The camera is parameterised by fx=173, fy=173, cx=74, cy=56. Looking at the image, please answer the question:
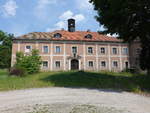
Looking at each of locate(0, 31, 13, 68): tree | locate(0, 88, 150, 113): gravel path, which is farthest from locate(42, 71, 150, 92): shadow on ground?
locate(0, 31, 13, 68): tree

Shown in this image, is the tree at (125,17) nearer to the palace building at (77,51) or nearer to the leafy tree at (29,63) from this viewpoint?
the leafy tree at (29,63)

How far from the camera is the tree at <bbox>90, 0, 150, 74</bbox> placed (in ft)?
33.7

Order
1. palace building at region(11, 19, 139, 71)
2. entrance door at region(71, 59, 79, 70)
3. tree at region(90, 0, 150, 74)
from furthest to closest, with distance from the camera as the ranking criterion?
entrance door at region(71, 59, 79, 70) < palace building at region(11, 19, 139, 71) < tree at region(90, 0, 150, 74)

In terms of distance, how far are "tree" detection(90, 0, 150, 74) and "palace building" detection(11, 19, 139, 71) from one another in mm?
21663

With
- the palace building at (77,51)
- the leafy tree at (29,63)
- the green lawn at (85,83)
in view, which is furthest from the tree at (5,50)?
the green lawn at (85,83)

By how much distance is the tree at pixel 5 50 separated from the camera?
52281 mm

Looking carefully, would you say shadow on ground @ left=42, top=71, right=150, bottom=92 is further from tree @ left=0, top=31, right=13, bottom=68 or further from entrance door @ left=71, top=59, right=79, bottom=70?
tree @ left=0, top=31, right=13, bottom=68

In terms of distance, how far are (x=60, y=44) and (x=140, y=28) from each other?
2348 centimetres

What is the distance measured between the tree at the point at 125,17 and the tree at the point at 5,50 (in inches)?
1801

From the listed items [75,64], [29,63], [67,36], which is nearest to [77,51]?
[75,64]

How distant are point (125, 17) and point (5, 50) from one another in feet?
164

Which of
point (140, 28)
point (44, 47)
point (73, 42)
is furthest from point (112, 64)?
point (140, 28)

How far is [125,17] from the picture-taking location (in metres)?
11.3

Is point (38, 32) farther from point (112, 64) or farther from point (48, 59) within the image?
point (112, 64)
